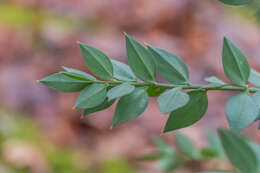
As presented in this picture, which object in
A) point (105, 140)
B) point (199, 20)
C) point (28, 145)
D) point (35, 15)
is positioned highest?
point (199, 20)

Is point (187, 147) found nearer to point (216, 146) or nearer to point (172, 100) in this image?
point (216, 146)

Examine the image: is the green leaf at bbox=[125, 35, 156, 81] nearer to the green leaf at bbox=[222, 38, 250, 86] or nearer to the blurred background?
the green leaf at bbox=[222, 38, 250, 86]

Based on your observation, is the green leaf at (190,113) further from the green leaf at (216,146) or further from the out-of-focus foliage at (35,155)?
the out-of-focus foliage at (35,155)

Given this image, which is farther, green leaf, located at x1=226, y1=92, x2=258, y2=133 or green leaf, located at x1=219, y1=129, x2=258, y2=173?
green leaf, located at x1=219, y1=129, x2=258, y2=173

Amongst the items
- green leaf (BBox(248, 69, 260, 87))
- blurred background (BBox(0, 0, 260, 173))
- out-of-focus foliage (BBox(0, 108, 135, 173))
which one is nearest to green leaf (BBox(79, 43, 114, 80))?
green leaf (BBox(248, 69, 260, 87))

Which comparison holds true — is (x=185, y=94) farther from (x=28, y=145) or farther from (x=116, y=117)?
(x=28, y=145)

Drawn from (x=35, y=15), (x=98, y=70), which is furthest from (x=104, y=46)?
(x=98, y=70)

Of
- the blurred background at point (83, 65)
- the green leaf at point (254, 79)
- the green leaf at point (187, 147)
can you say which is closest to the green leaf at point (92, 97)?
the green leaf at point (254, 79)
